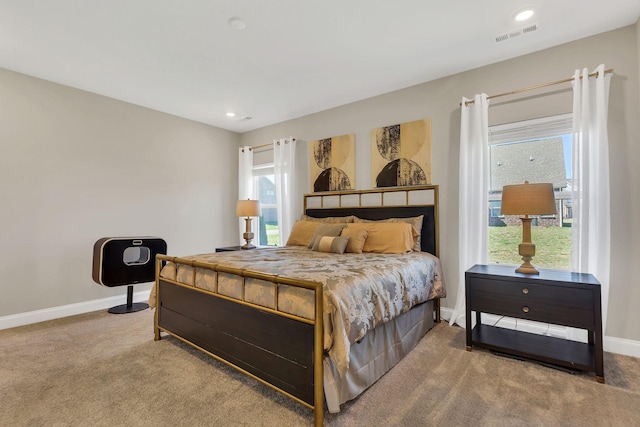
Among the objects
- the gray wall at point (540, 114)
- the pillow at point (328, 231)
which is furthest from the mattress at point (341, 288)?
the gray wall at point (540, 114)

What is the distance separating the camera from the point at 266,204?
16.6 ft

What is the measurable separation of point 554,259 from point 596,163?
2.91 feet

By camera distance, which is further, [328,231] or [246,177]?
[246,177]

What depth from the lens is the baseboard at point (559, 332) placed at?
2371 mm

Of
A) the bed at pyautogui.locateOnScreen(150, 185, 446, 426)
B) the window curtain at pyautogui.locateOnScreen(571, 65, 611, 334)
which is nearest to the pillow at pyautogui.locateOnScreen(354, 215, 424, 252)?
the bed at pyautogui.locateOnScreen(150, 185, 446, 426)

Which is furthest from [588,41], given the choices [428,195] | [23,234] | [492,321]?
[23,234]

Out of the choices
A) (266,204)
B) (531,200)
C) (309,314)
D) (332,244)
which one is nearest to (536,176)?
(531,200)

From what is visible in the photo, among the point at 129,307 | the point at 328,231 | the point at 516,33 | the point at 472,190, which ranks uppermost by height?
the point at 516,33

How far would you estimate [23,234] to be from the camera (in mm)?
3158

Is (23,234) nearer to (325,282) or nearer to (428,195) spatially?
(325,282)

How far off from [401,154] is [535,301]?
196 cm

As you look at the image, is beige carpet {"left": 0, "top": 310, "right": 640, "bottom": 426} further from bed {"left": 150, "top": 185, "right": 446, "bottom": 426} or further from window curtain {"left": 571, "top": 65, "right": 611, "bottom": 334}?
window curtain {"left": 571, "top": 65, "right": 611, "bottom": 334}

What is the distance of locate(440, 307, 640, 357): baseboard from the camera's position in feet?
7.78

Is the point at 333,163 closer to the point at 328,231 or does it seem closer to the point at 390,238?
the point at 328,231
